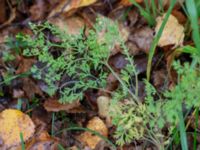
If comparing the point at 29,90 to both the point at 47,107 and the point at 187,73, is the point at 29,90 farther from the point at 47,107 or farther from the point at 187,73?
the point at 187,73

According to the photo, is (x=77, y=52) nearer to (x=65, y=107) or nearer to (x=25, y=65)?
(x=65, y=107)

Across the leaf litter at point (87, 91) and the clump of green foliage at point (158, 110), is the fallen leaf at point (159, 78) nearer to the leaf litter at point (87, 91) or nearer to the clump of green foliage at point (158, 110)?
the leaf litter at point (87, 91)

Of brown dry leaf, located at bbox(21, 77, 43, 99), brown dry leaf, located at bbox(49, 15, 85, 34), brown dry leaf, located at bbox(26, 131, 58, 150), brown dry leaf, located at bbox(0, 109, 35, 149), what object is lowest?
brown dry leaf, located at bbox(26, 131, 58, 150)

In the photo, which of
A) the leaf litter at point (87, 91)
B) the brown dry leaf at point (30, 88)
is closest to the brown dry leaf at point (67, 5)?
the leaf litter at point (87, 91)

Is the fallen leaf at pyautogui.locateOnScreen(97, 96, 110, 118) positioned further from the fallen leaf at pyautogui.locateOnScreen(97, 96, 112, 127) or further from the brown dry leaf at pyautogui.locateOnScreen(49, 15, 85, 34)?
the brown dry leaf at pyautogui.locateOnScreen(49, 15, 85, 34)

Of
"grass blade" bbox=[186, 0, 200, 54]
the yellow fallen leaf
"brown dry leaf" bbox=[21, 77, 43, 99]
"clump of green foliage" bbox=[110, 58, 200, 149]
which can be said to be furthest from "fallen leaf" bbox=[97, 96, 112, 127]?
"grass blade" bbox=[186, 0, 200, 54]
